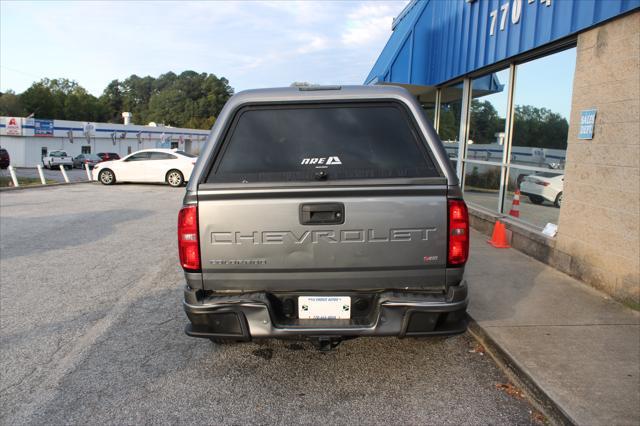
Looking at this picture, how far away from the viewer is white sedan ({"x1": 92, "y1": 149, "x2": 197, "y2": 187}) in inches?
773

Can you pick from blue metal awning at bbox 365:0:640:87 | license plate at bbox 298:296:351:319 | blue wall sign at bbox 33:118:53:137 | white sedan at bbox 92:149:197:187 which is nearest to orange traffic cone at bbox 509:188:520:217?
blue metal awning at bbox 365:0:640:87

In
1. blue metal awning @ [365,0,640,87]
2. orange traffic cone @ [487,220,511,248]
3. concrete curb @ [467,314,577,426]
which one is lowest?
concrete curb @ [467,314,577,426]

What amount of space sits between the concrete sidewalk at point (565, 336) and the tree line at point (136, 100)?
73.9 metres

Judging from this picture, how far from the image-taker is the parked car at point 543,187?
6703mm

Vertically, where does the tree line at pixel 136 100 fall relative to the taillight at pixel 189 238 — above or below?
above

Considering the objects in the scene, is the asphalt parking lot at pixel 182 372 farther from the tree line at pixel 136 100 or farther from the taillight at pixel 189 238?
the tree line at pixel 136 100

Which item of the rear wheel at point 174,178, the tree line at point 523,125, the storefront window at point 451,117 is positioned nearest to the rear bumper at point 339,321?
the tree line at point 523,125

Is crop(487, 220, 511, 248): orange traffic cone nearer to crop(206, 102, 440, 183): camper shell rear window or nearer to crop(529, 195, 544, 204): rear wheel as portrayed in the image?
crop(529, 195, 544, 204): rear wheel

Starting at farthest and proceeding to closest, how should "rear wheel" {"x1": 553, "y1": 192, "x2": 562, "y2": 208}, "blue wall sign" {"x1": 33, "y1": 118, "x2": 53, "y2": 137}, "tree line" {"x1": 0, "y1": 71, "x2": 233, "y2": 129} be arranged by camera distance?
1. "tree line" {"x1": 0, "y1": 71, "x2": 233, "y2": 129}
2. "blue wall sign" {"x1": 33, "y1": 118, "x2": 53, "y2": 137}
3. "rear wheel" {"x1": 553, "y1": 192, "x2": 562, "y2": 208}

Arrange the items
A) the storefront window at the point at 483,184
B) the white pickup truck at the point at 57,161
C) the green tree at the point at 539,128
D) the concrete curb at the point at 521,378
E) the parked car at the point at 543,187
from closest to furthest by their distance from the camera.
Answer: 1. the concrete curb at the point at 521,378
2. the parked car at the point at 543,187
3. the green tree at the point at 539,128
4. the storefront window at the point at 483,184
5. the white pickup truck at the point at 57,161

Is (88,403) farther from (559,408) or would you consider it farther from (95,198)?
(95,198)

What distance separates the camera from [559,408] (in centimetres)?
304

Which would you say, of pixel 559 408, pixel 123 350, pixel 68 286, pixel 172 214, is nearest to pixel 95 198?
pixel 172 214

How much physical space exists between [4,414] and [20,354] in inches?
39.5
